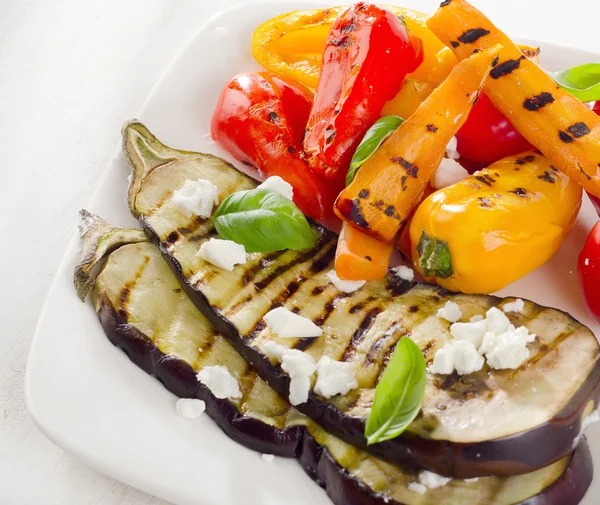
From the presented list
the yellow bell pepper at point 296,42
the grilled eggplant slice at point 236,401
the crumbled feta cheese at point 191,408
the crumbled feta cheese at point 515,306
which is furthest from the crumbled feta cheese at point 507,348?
the yellow bell pepper at point 296,42

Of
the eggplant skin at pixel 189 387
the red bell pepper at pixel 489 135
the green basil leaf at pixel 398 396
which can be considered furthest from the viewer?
the red bell pepper at pixel 489 135

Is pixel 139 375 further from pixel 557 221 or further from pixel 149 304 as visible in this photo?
pixel 557 221

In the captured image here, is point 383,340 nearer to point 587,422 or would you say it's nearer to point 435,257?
point 435,257

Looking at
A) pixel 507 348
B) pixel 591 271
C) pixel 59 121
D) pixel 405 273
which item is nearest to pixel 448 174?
pixel 405 273

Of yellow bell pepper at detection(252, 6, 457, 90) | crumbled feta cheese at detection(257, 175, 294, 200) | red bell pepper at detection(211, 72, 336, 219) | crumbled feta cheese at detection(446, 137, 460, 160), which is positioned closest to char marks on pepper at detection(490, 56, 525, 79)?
crumbled feta cheese at detection(446, 137, 460, 160)

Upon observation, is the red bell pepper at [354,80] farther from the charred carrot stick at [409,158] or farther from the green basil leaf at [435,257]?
the green basil leaf at [435,257]

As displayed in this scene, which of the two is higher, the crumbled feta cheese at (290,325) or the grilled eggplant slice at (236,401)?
the crumbled feta cheese at (290,325)

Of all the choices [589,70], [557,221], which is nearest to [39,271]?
[557,221]
